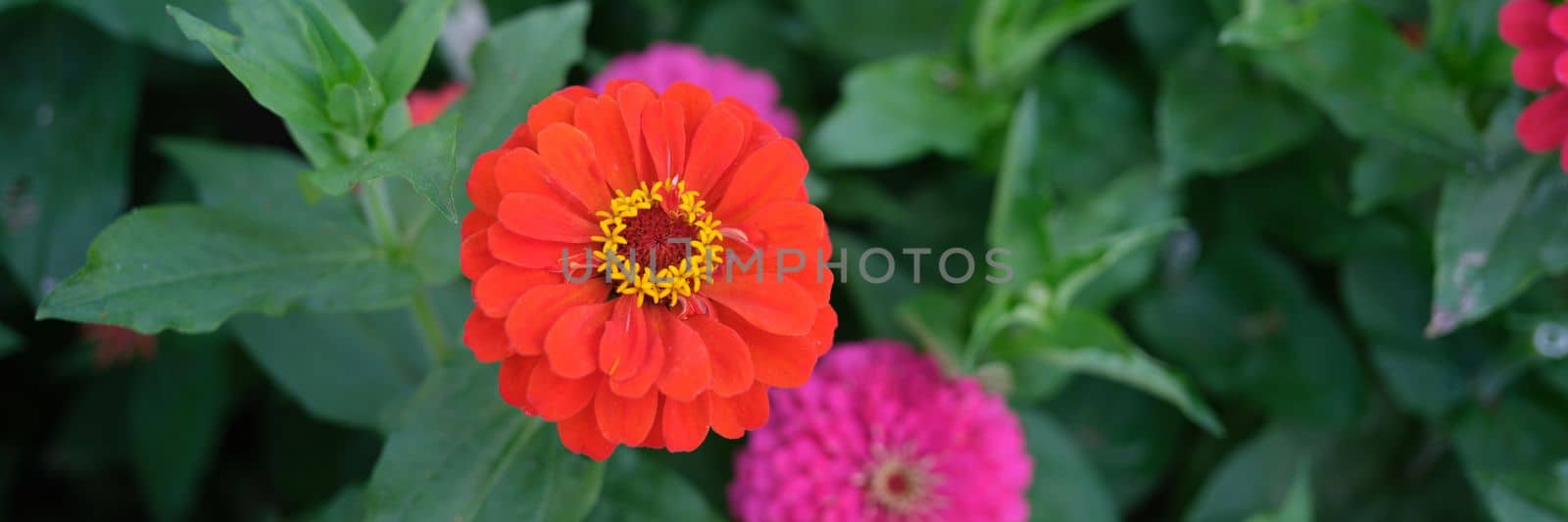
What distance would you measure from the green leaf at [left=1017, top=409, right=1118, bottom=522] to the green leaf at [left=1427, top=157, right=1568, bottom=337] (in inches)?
15.3

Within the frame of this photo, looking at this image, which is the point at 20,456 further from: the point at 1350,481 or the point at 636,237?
the point at 1350,481

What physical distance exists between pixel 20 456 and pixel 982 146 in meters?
1.32

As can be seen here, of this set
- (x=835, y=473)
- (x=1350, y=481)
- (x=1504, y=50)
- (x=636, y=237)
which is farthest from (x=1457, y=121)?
(x=636, y=237)

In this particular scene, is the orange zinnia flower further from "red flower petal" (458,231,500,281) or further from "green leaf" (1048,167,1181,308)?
"green leaf" (1048,167,1181,308)

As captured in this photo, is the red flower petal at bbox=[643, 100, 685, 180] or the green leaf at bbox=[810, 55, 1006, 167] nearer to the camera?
the red flower petal at bbox=[643, 100, 685, 180]

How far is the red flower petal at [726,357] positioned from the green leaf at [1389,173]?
73 cm

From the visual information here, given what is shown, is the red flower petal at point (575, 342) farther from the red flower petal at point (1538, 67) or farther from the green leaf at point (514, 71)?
the red flower petal at point (1538, 67)

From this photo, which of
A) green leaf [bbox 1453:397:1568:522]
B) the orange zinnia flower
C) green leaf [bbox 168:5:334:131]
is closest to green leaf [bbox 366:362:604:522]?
the orange zinnia flower

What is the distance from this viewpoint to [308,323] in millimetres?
1094

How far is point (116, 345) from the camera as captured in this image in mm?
1334

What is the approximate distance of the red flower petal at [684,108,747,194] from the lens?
2.27 feet

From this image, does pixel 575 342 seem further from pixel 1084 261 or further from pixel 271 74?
pixel 1084 261

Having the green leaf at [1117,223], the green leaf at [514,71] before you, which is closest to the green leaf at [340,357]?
the green leaf at [514,71]

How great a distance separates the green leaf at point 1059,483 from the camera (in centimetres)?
119
